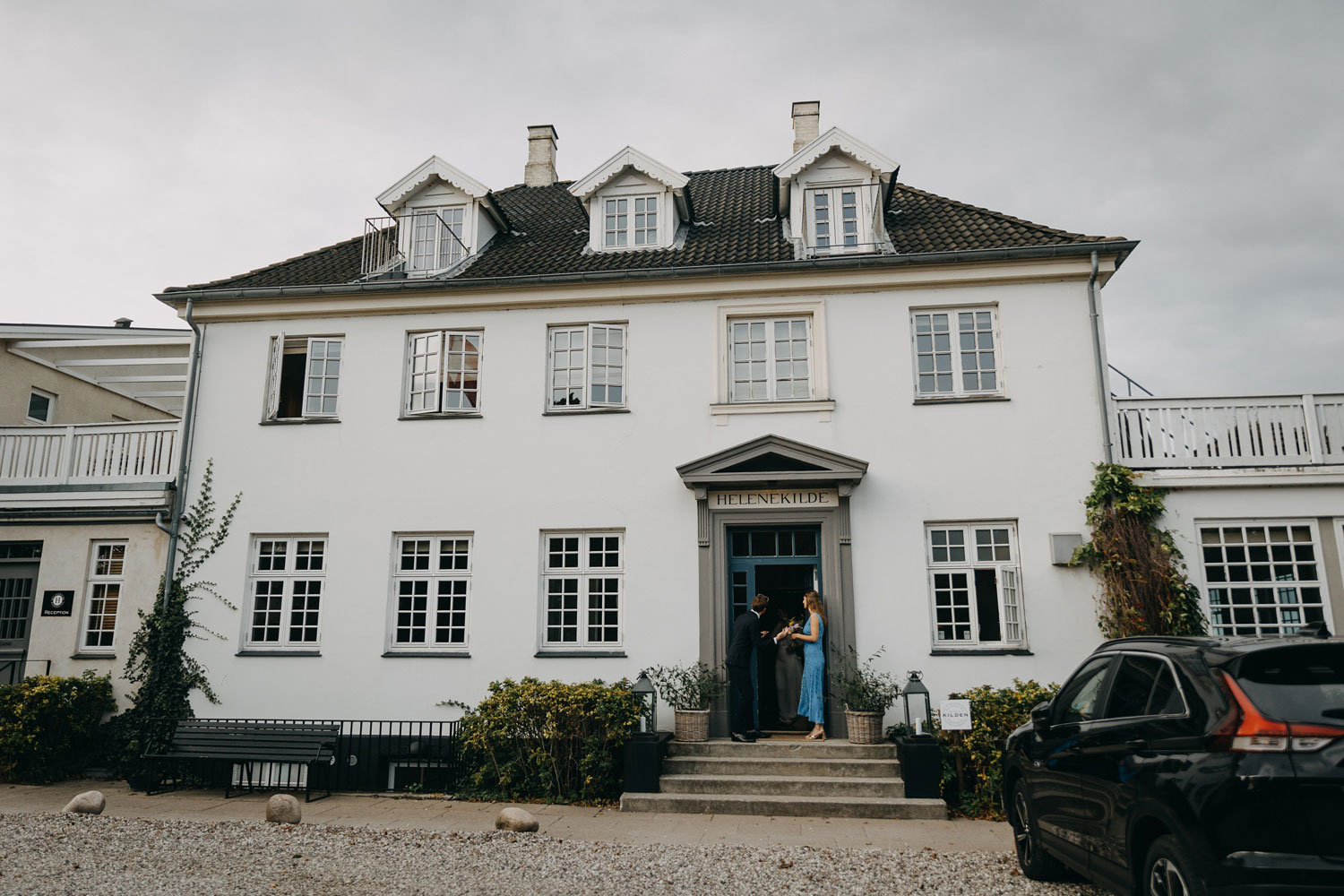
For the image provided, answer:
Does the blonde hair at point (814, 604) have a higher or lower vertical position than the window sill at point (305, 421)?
lower

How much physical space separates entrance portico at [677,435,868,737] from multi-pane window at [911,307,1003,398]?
167 cm

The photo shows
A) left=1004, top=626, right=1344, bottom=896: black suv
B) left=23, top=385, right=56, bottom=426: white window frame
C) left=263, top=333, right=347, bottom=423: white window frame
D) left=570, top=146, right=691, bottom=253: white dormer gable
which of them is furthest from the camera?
left=23, top=385, right=56, bottom=426: white window frame

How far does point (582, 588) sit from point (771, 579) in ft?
8.68

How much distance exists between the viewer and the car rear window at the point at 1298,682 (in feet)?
14.6

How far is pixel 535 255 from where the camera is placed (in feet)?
48.5

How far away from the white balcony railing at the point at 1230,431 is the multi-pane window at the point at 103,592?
47.8 feet

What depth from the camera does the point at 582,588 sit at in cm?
1275

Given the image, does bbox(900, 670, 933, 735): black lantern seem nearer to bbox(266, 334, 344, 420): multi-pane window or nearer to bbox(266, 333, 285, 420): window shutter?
bbox(266, 334, 344, 420): multi-pane window

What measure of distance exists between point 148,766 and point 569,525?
6.19 meters

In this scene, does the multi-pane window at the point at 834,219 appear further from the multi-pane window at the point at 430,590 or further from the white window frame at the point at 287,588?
the white window frame at the point at 287,588

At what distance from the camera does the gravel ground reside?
24.0ft

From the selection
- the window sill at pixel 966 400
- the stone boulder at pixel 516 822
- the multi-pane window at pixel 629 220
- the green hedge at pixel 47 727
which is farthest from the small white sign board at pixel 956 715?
the green hedge at pixel 47 727

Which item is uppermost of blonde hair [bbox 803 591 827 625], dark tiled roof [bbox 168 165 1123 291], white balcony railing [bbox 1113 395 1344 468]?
dark tiled roof [bbox 168 165 1123 291]

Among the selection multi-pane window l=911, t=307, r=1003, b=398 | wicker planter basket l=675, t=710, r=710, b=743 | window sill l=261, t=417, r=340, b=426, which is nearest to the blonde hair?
wicker planter basket l=675, t=710, r=710, b=743
